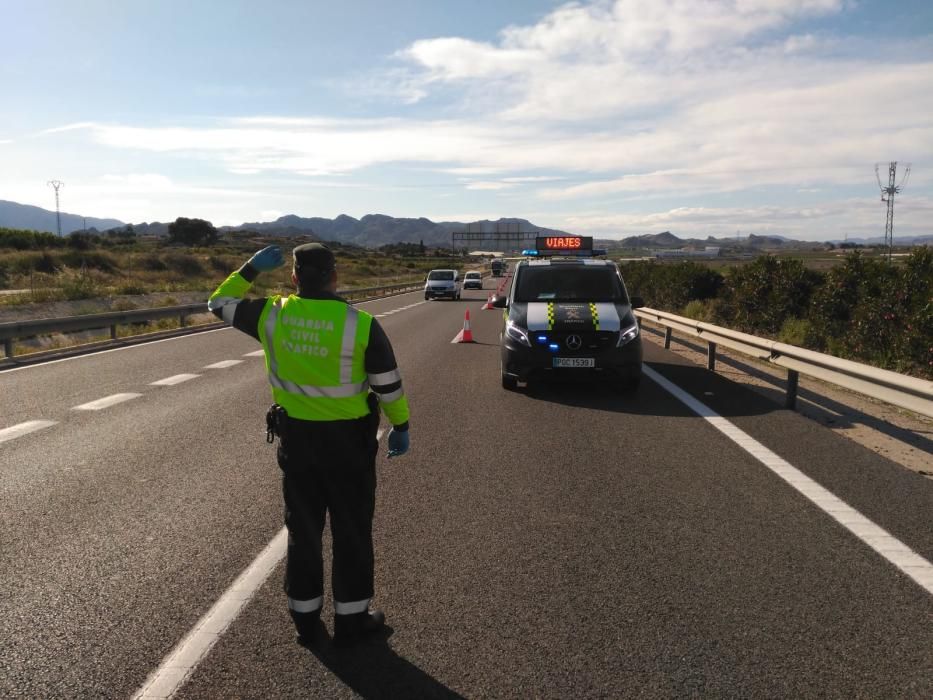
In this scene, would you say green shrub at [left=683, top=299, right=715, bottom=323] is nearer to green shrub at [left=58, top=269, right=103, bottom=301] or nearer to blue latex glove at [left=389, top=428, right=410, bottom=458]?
blue latex glove at [left=389, top=428, right=410, bottom=458]

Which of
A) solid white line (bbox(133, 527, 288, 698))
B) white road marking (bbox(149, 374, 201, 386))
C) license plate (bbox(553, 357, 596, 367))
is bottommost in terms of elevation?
white road marking (bbox(149, 374, 201, 386))

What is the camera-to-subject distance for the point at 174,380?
12.6 metres

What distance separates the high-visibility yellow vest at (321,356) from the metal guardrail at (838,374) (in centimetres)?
542

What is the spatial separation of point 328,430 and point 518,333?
24.5ft

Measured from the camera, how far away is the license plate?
35.2 ft

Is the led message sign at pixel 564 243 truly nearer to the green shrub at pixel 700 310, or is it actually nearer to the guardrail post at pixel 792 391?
the green shrub at pixel 700 310

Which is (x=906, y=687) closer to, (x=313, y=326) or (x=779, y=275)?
(x=313, y=326)

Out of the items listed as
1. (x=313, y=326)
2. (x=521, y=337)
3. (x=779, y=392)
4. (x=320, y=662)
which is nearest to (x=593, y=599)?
(x=320, y=662)

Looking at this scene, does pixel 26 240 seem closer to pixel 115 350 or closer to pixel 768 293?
pixel 115 350

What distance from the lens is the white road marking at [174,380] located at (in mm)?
12173

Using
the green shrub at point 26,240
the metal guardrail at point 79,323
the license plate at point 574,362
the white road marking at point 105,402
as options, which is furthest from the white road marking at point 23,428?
the green shrub at point 26,240

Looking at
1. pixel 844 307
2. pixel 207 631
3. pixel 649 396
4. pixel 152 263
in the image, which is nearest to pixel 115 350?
pixel 649 396

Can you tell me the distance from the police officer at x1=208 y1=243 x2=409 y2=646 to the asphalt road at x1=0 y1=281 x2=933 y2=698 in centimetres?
22

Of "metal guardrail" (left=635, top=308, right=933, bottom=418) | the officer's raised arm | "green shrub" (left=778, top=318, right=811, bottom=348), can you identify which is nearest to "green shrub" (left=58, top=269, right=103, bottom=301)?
"green shrub" (left=778, top=318, right=811, bottom=348)
